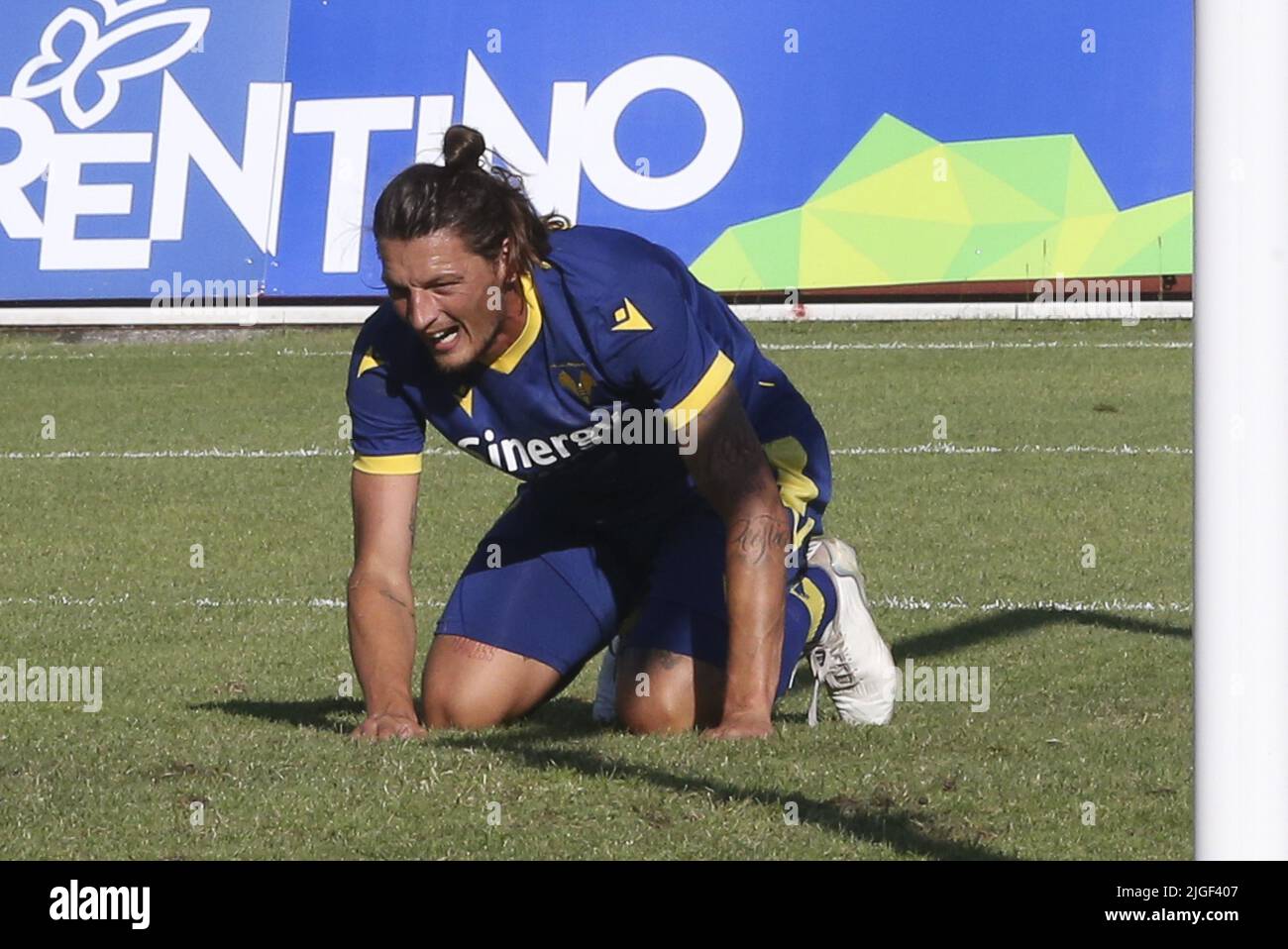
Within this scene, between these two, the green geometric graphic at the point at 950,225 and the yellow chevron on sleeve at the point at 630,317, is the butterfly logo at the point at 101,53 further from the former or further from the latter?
the yellow chevron on sleeve at the point at 630,317

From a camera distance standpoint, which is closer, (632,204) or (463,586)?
(463,586)

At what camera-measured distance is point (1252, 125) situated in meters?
3.18

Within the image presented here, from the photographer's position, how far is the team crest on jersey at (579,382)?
568 cm

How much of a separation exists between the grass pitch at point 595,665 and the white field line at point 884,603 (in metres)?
0.03

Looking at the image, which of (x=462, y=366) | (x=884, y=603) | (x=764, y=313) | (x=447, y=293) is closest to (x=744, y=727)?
(x=462, y=366)

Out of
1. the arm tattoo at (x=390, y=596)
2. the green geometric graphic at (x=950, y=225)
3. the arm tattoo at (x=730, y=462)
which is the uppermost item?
the green geometric graphic at (x=950, y=225)

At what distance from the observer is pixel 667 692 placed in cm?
591

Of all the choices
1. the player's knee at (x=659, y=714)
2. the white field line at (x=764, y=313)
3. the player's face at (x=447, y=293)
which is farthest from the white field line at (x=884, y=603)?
the white field line at (x=764, y=313)

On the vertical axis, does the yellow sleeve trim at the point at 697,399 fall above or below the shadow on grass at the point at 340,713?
above

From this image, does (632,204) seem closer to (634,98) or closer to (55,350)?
(634,98)
